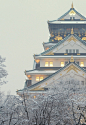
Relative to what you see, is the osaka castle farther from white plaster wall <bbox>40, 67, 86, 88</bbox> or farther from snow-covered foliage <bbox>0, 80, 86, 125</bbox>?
snow-covered foliage <bbox>0, 80, 86, 125</bbox>

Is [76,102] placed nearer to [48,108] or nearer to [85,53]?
[48,108]

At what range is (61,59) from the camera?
5422 centimetres

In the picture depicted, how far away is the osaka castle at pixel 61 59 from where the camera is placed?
45.9m

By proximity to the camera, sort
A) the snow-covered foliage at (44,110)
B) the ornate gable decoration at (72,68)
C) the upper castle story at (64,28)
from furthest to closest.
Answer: the upper castle story at (64,28)
the ornate gable decoration at (72,68)
the snow-covered foliage at (44,110)

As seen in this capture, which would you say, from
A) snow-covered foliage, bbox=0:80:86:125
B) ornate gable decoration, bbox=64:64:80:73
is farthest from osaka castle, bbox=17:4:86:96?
snow-covered foliage, bbox=0:80:86:125

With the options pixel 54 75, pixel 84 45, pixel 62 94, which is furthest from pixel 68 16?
pixel 62 94

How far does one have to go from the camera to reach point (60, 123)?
3070cm

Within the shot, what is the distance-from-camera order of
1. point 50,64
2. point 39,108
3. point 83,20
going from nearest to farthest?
point 39,108 < point 50,64 < point 83,20

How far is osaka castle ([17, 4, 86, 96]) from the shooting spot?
151ft

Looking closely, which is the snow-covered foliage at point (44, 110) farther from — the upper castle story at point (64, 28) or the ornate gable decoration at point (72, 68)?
the upper castle story at point (64, 28)

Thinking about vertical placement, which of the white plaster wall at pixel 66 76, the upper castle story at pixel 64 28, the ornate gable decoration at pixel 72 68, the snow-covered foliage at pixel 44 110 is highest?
the upper castle story at pixel 64 28

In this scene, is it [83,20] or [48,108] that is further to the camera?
[83,20]

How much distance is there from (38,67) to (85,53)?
32.8 ft

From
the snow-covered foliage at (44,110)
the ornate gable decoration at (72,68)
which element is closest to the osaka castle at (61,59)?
the ornate gable decoration at (72,68)
